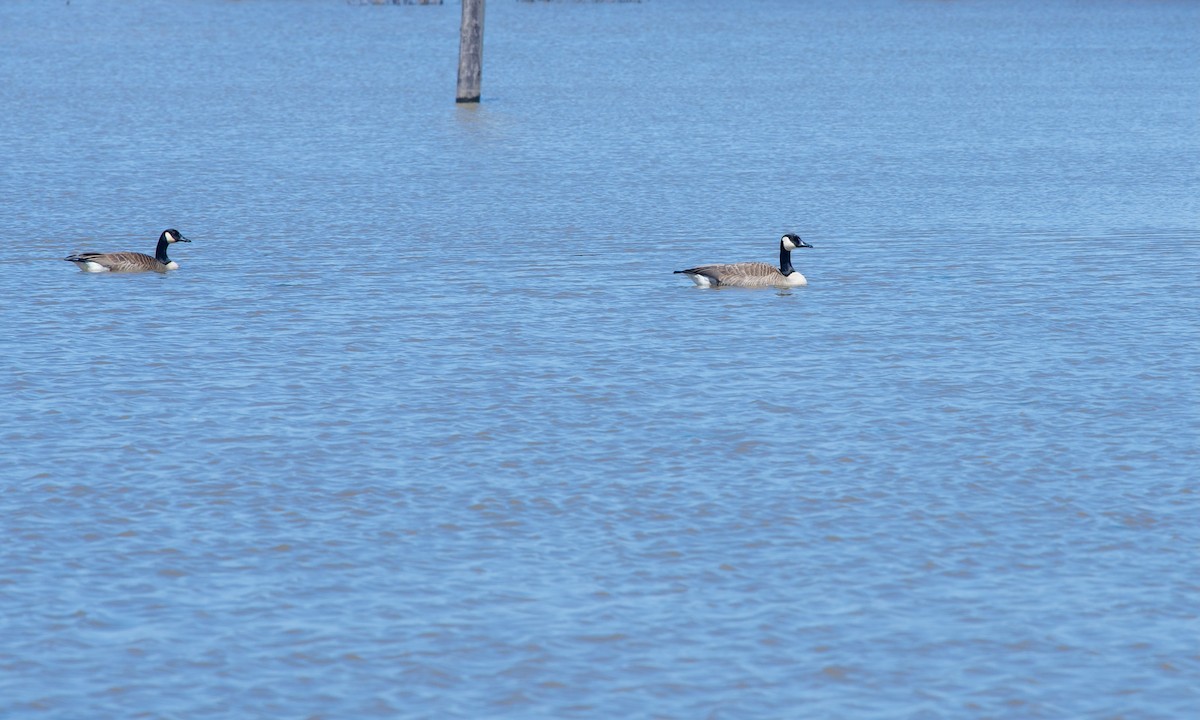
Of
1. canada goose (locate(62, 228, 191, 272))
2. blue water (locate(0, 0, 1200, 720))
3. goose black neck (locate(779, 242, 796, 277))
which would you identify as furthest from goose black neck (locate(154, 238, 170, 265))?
goose black neck (locate(779, 242, 796, 277))

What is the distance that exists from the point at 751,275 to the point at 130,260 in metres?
8.00

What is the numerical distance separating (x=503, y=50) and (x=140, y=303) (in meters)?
53.8

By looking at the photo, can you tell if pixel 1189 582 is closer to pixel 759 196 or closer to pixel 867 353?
pixel 867 353

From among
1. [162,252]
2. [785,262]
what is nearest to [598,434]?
[785,262]

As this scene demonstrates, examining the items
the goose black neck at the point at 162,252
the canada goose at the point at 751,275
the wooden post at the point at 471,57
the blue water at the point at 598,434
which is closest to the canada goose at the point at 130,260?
the goose black neck at the point at 162,252

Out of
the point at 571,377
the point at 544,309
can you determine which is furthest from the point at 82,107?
the point at 571,377

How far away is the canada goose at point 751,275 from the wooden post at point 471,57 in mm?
24756

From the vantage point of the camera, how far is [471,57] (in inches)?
Answer: 1898

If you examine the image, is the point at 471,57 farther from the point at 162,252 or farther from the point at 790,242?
the point at 790,242

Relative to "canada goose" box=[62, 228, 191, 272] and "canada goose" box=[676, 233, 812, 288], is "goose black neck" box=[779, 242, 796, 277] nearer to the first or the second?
"canada goose" box=[676, 233, 812, 288]

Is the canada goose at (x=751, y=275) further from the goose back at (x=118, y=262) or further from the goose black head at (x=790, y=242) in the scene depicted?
the goose back at (x=118, y=262)

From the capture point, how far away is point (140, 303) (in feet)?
71.5

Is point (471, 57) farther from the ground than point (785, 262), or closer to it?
farther from the ground

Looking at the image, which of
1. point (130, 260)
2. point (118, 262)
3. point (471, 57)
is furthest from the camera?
point (471, 57)
